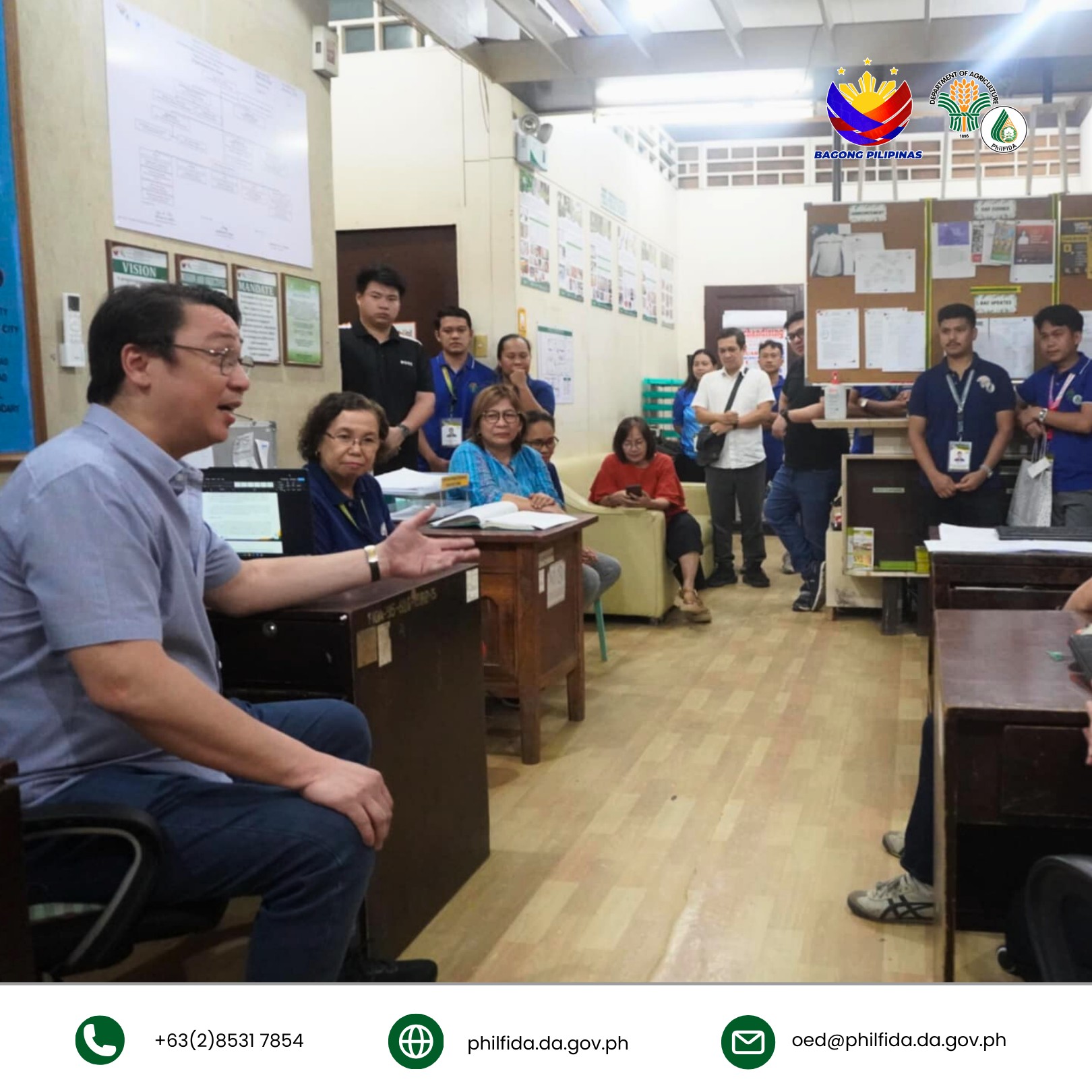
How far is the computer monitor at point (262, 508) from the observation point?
228cm

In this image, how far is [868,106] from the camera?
5723mm

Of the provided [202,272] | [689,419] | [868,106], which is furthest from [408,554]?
[689,419]

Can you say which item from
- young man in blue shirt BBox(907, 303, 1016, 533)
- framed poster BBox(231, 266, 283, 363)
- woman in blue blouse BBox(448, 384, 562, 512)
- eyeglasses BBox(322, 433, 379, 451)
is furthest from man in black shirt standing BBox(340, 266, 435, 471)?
young man in blue shirt BBox(907, 303, 1016, 533)

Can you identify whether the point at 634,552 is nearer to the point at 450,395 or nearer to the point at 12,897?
the point at 450,395

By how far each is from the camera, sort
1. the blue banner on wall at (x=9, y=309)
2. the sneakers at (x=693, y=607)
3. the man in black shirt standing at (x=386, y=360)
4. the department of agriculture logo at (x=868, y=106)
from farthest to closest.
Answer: the department of agriculture logo at (x=868, y=106) → the sneakers at (x=693, y=607) → the man in black shirt standing at (x=386, y=360) → the blue banner on wall at (x=9, y=309)

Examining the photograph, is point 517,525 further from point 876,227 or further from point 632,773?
point 876,227

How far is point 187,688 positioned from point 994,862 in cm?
155

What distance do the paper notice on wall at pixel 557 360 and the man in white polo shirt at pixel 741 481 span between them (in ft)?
2.55

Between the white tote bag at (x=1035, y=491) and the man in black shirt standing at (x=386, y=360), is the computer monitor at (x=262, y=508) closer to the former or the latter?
the man in black shirt standing at (x=386, y=360)

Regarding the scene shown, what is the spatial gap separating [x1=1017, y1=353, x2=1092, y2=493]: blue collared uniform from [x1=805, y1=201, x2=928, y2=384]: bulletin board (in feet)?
2.18

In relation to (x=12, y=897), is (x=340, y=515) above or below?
above

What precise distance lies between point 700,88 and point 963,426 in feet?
6.93

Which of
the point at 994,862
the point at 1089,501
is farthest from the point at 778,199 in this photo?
the point at 994,862
